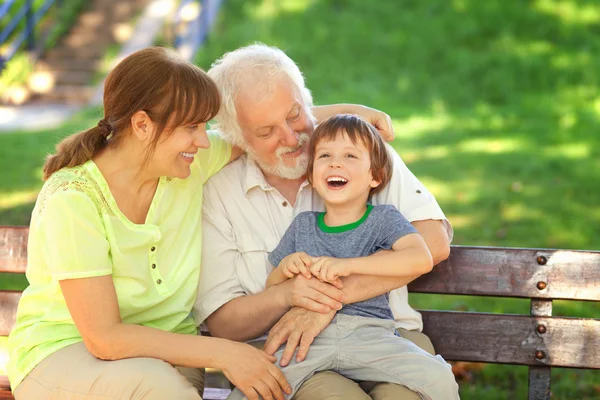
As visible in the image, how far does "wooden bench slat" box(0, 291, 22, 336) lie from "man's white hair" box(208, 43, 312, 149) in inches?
44.8

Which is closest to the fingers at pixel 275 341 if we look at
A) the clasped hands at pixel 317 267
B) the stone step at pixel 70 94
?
the clasped hands at pixel 317 267

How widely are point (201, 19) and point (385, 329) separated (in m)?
10.3

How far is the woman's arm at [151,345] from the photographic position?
9.09 feet

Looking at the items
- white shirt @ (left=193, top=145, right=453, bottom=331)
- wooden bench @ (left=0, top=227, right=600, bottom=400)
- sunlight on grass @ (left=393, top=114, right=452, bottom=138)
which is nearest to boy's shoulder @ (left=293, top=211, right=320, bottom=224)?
white shirt @ (left=193, top=145, right=453, bottom=331)

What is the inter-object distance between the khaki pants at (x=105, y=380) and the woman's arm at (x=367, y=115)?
132cm

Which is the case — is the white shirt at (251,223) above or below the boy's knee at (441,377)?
above

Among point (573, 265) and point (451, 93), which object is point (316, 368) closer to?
point (573, 265)

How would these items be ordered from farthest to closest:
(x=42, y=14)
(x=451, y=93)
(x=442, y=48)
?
(x=42, y=14)
(x=442, y=48)
(x=451, y=93)

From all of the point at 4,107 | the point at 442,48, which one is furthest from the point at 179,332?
the point at 4,107

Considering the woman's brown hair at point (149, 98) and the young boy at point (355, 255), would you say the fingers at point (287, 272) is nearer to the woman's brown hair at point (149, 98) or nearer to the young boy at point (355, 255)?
the young boy at point (355, 255)

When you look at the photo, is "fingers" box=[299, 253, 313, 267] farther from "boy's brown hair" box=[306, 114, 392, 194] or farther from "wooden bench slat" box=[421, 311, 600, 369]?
"wooden bench slat" box=[421, 311, 600, 369]

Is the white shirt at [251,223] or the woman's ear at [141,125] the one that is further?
the white shirt at [251,223]

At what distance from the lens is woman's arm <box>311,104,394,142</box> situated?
346 centimetres

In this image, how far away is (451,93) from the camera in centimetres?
987
